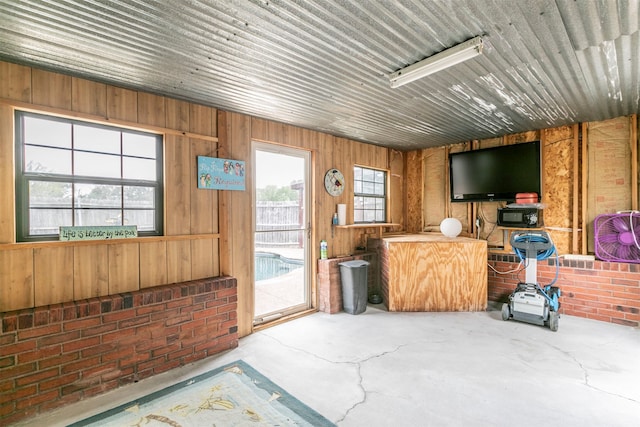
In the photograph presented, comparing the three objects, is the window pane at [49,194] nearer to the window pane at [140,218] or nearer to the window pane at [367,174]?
the window pane at [140,218]

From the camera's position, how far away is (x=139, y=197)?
304cm

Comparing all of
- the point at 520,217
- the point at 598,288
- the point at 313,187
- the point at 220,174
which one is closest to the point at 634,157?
the point at 520,217

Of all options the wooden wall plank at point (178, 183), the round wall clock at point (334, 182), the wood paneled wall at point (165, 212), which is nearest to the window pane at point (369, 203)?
the round wall clock at point (334, 182)

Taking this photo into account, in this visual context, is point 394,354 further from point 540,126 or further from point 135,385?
point 540,126

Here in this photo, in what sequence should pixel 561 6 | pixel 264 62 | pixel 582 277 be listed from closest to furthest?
pixel 561 6
pixel 264 62
pixel 582 277

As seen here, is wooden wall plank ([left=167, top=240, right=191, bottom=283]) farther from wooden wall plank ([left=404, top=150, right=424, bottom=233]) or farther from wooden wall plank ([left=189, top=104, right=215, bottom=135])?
wooden wall plank ([left=404, top=150, right=424, bottom=233])

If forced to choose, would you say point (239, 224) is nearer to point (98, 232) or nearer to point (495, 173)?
point (98, 232)

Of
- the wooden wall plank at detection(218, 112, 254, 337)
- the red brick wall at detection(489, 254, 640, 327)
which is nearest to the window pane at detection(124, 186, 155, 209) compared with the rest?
the wooden wall plank at detection(218, 112, 254, 337)

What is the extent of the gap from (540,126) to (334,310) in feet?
13.5

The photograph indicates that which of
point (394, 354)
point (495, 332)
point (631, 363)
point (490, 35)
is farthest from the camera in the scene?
point (495, 332)

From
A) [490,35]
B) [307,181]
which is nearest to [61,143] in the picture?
[307,181]

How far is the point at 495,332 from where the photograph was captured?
146 inches

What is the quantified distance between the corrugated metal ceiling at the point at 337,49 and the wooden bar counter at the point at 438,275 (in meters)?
2.03

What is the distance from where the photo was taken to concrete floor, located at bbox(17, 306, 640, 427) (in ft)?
7.34
